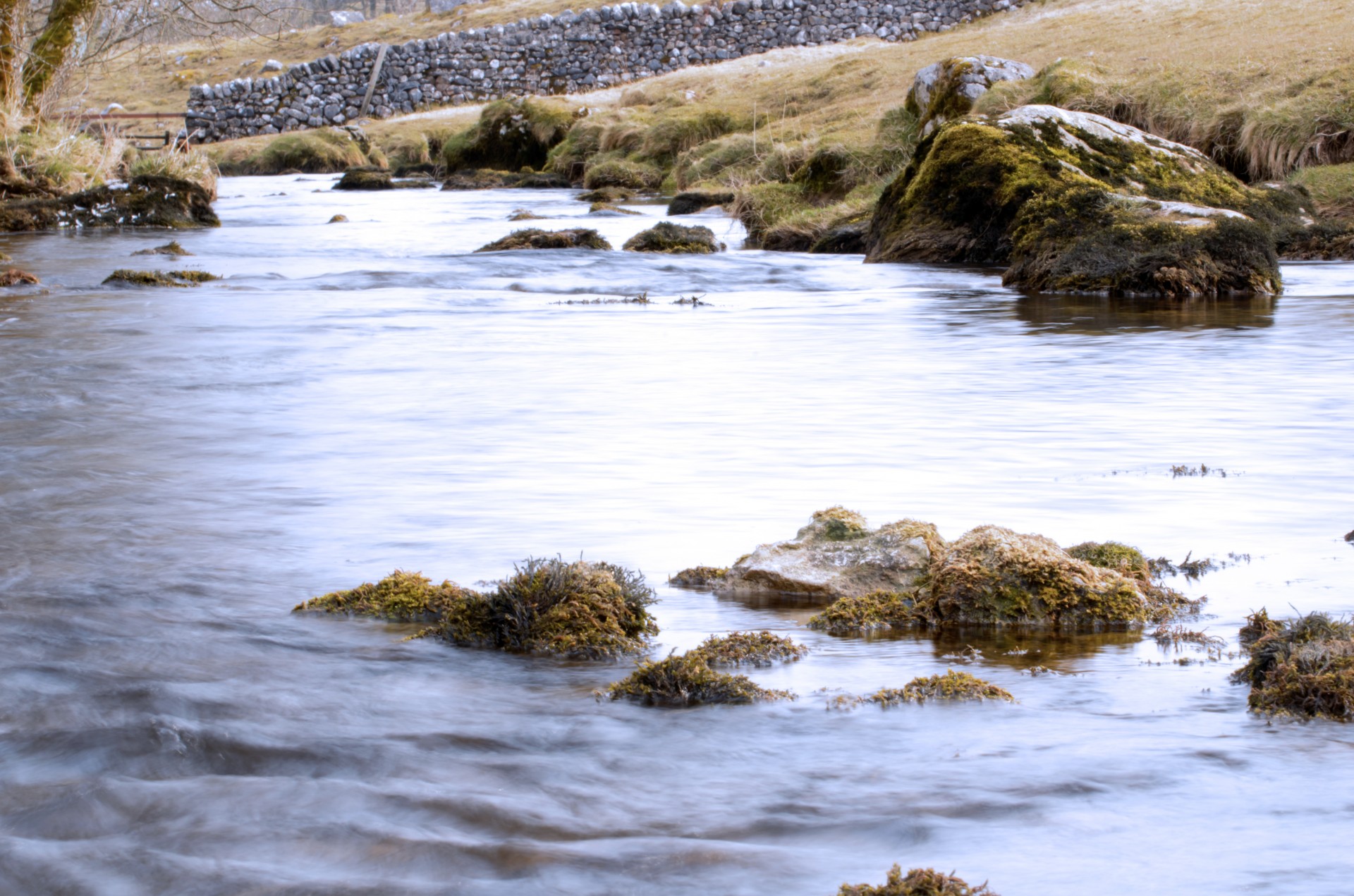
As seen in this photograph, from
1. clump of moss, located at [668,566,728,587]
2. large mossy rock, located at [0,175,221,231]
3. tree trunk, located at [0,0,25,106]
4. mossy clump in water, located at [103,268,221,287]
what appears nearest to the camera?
clump of moss, located at [668,566,728,587]

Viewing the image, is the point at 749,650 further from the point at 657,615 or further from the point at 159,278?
the point at 159,278

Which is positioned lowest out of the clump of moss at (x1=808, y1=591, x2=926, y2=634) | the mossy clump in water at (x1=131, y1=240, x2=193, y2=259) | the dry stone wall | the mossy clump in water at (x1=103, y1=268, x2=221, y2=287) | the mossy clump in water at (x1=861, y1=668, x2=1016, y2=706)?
the mossy clump in water at (x1=861, y1=668, x2=1016, y2=706)

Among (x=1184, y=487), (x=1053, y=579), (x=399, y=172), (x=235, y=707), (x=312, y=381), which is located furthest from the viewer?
(x=399, y=172)

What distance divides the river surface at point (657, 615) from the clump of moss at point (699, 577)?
0.29 ft

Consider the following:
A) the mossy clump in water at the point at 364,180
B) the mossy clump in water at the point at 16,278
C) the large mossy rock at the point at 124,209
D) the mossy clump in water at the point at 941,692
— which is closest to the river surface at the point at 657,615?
the mossy clump in water at the point at 941,692

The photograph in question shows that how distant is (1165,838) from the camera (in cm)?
249

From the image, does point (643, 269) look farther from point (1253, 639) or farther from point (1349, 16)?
point (1349, 16)

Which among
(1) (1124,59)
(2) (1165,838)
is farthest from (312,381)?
(1) (1124,59)

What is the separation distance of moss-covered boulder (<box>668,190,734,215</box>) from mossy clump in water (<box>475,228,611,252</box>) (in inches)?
237

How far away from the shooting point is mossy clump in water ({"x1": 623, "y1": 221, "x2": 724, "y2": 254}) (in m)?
17.5

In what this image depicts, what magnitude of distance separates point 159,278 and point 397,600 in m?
11.5

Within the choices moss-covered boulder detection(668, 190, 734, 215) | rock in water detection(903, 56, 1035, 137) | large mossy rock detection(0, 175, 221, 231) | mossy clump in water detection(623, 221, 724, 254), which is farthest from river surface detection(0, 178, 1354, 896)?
moss-covered boulder detection(668, 190, 734, 215)

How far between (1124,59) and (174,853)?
2571 cm

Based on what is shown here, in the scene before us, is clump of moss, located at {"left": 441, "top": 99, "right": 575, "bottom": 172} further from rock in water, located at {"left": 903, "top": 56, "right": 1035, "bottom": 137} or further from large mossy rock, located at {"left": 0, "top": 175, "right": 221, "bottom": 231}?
rock in water, located at {"left": 903, "top": 56, "right": 1035, "bottom": 137}
